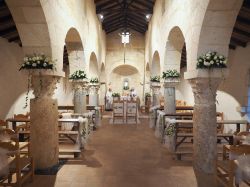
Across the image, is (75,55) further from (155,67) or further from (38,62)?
(155,67)

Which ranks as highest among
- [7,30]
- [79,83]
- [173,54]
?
[7,30]

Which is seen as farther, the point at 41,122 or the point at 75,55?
the point at 75,55

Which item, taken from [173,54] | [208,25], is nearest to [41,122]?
[208,25]

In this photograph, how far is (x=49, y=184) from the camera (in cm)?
479

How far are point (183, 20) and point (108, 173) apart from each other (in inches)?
164

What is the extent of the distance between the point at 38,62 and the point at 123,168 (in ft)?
9.42

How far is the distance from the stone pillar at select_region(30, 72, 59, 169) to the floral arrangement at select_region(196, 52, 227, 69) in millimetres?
3086

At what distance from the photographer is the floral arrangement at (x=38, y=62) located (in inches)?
205

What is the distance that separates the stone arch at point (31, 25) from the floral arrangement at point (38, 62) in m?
0.18

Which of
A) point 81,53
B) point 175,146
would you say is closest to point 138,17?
point 81,53

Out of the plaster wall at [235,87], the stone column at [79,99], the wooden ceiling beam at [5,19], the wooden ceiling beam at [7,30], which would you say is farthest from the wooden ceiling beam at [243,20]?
the wooden ceiling beam at [7,30]

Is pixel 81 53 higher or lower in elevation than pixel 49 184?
higher

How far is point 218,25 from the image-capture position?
5086 mm

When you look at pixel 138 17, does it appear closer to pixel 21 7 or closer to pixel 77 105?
pixel 77 105
